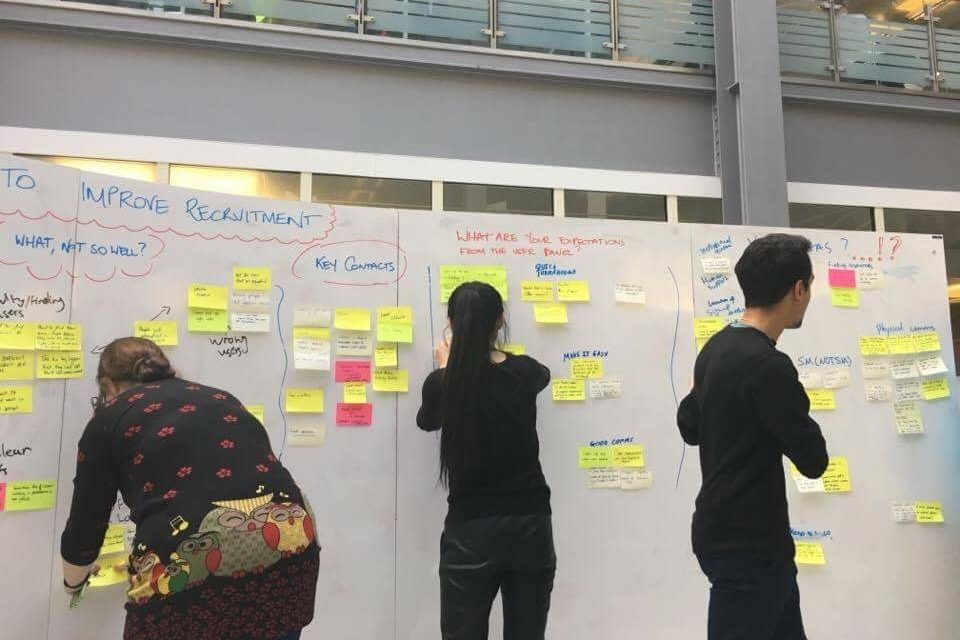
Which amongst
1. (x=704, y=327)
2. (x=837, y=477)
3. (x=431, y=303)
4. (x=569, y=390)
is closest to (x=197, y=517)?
(x=431, y=303)

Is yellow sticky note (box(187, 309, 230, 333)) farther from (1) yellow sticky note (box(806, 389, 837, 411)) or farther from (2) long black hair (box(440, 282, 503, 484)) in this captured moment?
(1) yellow sticky note (box(806, 389, 837, 411))

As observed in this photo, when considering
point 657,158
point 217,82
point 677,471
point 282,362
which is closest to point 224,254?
point 282,362

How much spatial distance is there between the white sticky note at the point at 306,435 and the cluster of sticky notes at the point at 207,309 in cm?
44

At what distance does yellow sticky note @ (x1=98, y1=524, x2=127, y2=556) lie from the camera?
87.8 inches

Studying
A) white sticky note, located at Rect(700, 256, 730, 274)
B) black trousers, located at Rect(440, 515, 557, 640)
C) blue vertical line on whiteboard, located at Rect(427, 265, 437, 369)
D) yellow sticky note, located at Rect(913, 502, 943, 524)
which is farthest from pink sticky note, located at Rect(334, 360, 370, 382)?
yellow sticky note, located at Rect(913, 502, 943, 524)

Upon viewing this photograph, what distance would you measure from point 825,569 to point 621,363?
129cm

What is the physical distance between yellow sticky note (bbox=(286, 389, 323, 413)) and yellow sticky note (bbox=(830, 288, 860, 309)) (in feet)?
7.73

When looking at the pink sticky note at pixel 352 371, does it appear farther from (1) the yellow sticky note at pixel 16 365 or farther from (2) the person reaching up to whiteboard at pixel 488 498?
(1) the yellow sticky note at pixel 16 365

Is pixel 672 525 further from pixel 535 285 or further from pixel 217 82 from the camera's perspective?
pixel 217 82

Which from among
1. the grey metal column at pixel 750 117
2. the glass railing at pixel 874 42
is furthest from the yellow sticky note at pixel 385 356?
the glass railing at pixel 874 42

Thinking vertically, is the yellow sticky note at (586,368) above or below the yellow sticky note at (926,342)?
below

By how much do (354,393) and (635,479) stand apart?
4.02 feet

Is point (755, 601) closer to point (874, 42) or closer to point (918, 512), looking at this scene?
point (918, 512)

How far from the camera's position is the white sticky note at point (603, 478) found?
111 inches
